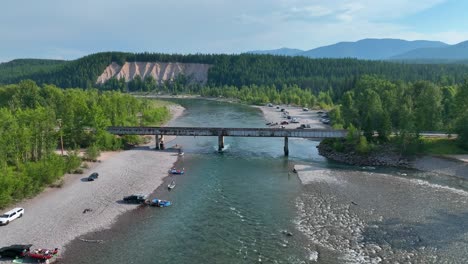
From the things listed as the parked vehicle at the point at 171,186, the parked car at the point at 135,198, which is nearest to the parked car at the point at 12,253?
the parked car at the point at 135,198

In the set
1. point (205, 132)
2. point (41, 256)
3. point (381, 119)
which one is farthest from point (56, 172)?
point (381, 119)

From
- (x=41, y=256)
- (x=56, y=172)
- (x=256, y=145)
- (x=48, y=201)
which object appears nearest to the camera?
(x=41, y=256)

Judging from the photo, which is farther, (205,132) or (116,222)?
(205,132)

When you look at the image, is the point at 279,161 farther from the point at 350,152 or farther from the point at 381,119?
the point at 381,119

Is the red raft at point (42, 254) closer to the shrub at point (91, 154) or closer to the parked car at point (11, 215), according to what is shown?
the parked car at point (11, 215)

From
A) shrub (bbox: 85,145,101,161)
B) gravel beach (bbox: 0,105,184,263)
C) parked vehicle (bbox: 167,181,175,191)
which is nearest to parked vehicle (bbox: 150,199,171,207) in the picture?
gravel beach (bbox: 0,105,184,263)

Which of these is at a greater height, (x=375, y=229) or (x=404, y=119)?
(x=404, y=119)
